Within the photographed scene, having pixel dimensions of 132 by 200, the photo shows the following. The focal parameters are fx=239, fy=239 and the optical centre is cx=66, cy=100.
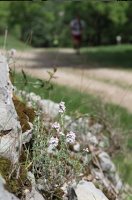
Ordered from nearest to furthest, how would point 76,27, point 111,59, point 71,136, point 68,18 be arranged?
point 71,136
point 76,27
point 111,59
point 68,18

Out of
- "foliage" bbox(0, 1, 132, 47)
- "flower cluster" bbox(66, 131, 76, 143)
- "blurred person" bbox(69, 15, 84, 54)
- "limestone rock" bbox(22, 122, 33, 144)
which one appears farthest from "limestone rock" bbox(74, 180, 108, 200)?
"blurred person" bbox(69, 15, 84, 54)

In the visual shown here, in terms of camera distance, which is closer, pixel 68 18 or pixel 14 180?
pixel 14 180

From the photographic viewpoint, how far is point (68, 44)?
3812 centimetres

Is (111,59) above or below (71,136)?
below

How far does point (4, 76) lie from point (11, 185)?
853 millimetres

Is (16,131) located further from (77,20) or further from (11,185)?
(77,20)

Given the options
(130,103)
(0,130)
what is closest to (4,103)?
(0,130)

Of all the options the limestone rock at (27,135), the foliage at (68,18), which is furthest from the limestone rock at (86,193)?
the foliage at (68,18)

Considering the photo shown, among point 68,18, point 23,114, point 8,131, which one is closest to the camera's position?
point 8,131

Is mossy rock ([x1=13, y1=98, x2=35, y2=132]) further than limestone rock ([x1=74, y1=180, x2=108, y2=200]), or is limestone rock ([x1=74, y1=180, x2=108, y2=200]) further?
mossy rock ([x1=13, y1=98, x2=35, y2=132])

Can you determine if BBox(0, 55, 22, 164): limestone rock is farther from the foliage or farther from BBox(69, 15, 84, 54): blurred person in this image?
BBox(69, 15, 84, 54): blurred person

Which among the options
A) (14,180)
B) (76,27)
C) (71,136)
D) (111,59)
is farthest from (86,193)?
(111,59)

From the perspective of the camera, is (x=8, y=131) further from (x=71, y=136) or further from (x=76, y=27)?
(x=76, y=27)

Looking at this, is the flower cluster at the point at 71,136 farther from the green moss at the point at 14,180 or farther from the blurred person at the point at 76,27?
the blurred person at the point at 76,27
